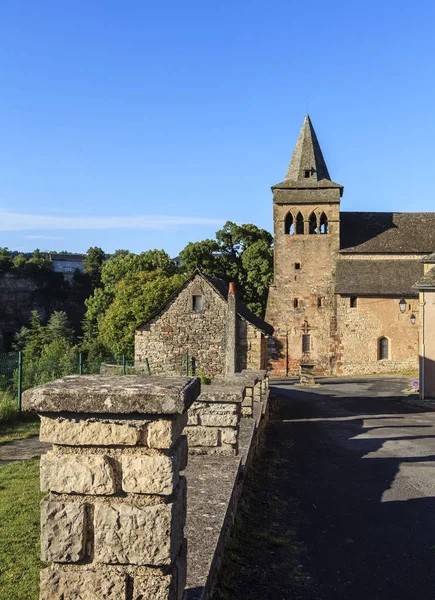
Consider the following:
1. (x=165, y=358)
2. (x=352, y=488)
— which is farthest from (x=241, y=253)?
(x=352, y=488)

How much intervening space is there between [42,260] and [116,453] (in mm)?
81808

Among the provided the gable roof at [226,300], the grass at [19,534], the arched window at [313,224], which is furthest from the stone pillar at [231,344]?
the arched window at [313,224]

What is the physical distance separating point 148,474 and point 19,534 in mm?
2989

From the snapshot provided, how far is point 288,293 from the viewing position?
40.3 m

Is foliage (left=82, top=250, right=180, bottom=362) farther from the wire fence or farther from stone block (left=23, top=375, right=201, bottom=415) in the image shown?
stone block (left=23, top=375, right=201, bottom=415)

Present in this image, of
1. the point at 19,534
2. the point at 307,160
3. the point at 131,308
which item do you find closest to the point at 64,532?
the point at 19,534

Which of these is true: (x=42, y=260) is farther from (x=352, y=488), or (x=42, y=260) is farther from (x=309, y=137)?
(x=352, y=488)

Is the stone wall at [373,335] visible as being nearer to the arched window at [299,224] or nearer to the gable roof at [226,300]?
the arched window at [299,224]

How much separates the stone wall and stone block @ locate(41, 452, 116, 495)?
36.9 meters

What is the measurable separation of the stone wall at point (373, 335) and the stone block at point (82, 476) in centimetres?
3685

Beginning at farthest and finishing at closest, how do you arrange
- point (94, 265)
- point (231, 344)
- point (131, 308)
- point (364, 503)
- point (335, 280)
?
point (94, 265)
point (131, 308)
point (335, 280)
point (231, 344)
point (364, 503)

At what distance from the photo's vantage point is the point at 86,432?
282cm

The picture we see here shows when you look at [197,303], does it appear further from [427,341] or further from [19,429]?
[19,429]

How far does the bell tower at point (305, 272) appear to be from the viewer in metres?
39.4
